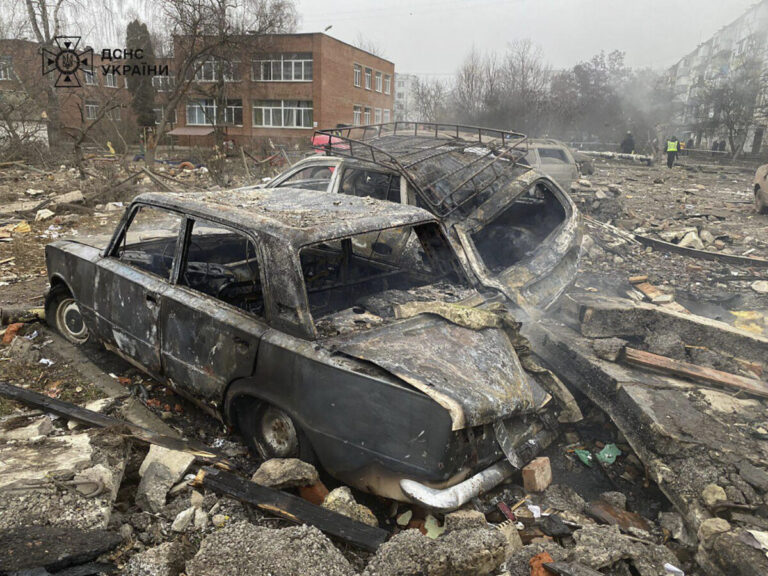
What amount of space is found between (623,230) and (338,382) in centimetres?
946

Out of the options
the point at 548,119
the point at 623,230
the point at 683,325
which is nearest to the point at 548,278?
the point at 683,325

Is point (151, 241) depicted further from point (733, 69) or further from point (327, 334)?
point (733, 69)

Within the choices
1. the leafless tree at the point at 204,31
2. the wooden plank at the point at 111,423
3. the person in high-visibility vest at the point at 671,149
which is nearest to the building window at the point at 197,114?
the leafless tree at the point at 204,31

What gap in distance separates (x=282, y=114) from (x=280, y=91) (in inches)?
57.9

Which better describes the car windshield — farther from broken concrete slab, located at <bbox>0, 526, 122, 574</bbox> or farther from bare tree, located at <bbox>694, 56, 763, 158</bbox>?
bare tree, located at <bbox>694, 56, 763, 158</bbox>

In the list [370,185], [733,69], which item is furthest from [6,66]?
[733,69]

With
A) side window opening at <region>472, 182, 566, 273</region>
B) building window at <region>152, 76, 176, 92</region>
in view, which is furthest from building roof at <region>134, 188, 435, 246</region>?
building window at <region>152, 76, 176, 92</region>

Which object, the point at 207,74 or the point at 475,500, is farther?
the point at 207,74

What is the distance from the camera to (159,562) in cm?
212

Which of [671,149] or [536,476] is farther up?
[671,149]

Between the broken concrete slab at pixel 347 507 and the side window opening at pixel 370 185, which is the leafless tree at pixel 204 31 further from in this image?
the broken concrete slab at pixel 347 507

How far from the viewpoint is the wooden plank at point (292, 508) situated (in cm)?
236

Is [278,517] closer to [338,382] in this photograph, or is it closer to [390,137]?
[338,382]

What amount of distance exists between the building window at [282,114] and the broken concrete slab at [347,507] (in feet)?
114
